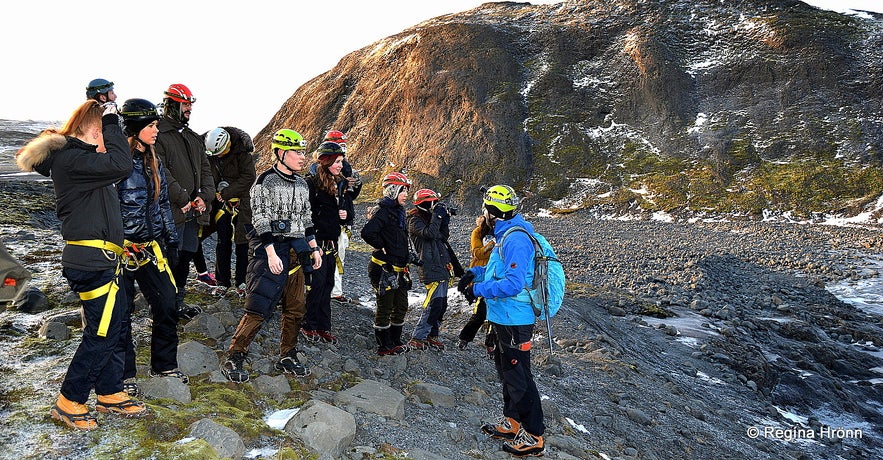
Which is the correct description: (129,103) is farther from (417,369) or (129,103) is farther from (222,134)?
(417,369)

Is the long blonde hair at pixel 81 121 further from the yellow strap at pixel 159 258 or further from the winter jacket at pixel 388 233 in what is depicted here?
the winter jacket at pixel 388 233

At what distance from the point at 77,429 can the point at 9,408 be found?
944 mm

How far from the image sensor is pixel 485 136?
56438 millimetres

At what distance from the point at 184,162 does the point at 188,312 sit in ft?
7.69

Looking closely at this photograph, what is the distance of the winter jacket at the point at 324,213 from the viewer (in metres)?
8.60

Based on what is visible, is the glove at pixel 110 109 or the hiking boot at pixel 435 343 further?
the hiking boot at pixel 435 343

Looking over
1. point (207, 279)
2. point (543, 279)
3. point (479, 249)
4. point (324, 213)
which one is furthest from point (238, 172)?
point (543, 279)

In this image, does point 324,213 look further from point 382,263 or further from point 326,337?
point 326,337

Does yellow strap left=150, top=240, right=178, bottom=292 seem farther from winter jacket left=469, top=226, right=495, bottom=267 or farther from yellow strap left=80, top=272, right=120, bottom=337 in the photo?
winter jacket left=469, top=226, right=495, bottom=267

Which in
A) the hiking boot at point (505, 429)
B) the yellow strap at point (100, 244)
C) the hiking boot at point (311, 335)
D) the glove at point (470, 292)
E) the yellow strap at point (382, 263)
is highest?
the yellow strap at point (100, 244)

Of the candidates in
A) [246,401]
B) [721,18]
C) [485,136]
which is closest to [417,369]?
[246,401]

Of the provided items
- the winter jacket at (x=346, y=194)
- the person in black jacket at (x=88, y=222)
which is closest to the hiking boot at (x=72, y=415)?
the person in black jacket at (x=88, y=222)

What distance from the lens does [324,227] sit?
8.67 m

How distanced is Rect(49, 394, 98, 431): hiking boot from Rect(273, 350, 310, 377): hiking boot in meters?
2.34
